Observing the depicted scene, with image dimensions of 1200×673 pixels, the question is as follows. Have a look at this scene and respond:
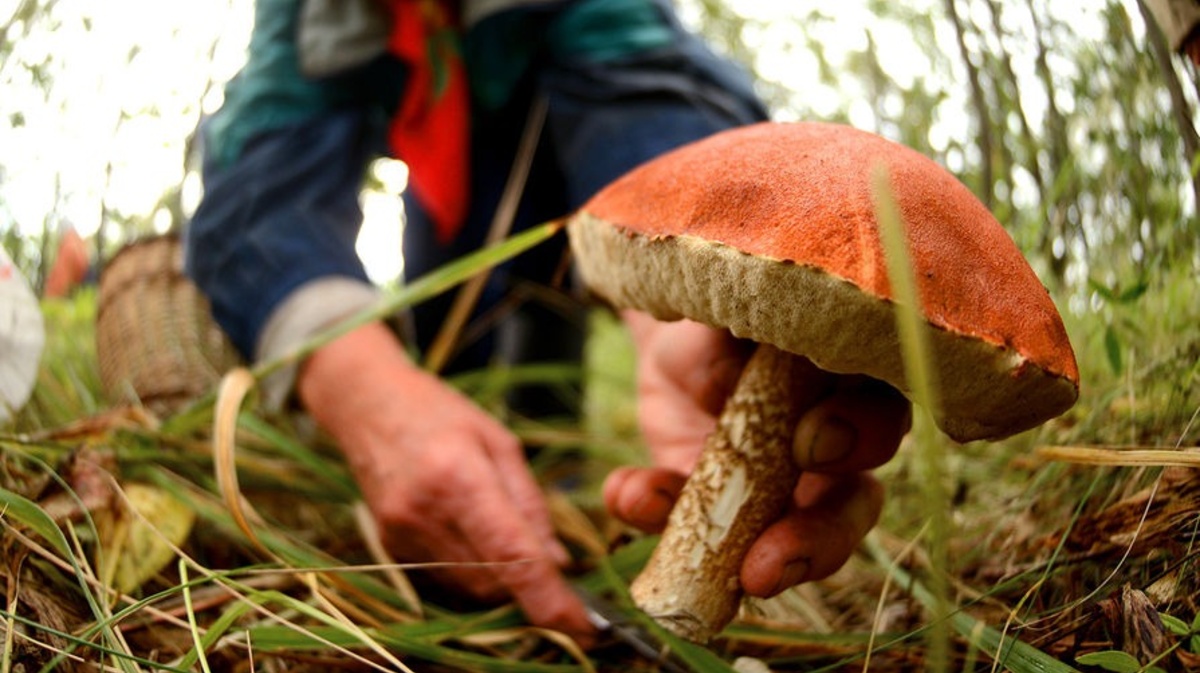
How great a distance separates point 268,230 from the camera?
50.6 inches

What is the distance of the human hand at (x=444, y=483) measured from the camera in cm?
83

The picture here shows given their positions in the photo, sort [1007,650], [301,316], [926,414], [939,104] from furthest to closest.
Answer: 1. [301,316]
2. [939,104]
3. [1007,650]
4. [926,414]

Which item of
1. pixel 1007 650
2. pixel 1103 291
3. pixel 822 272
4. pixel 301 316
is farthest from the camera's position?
pixel 301 316

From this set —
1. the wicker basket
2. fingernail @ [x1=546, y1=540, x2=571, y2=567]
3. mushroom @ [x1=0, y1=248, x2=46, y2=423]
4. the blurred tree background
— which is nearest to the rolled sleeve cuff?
the wicker basket

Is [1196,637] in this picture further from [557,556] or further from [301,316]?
[301,316]

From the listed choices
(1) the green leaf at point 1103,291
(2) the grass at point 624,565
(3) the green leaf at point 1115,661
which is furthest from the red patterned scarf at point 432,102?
(3) the green leaf at point 1115,661

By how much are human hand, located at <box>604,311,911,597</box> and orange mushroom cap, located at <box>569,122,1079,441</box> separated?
4.0 inches

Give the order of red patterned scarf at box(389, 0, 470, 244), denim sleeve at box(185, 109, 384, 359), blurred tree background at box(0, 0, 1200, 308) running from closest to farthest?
1. blurred tree background at box(0, 0, 1200, 308)
2. denim sleeve at box(185, 109, 384, 359)
3. red patterned scarf at box(389, 0, 470, 244)

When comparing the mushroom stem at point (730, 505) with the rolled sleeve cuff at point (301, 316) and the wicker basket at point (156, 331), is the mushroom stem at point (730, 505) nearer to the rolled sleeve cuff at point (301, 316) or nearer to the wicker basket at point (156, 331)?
the rolled sleeve cuff at point (301, 316)

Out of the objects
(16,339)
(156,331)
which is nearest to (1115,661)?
(16,339)

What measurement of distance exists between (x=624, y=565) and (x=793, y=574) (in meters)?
0.32

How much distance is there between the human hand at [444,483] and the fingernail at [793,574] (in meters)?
0.27

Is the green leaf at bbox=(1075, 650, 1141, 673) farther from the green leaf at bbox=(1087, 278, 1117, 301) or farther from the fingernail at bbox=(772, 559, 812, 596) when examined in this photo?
the green leaf at bbox=(1087, 278, 1117, 301)

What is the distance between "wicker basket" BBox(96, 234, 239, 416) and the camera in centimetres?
121
